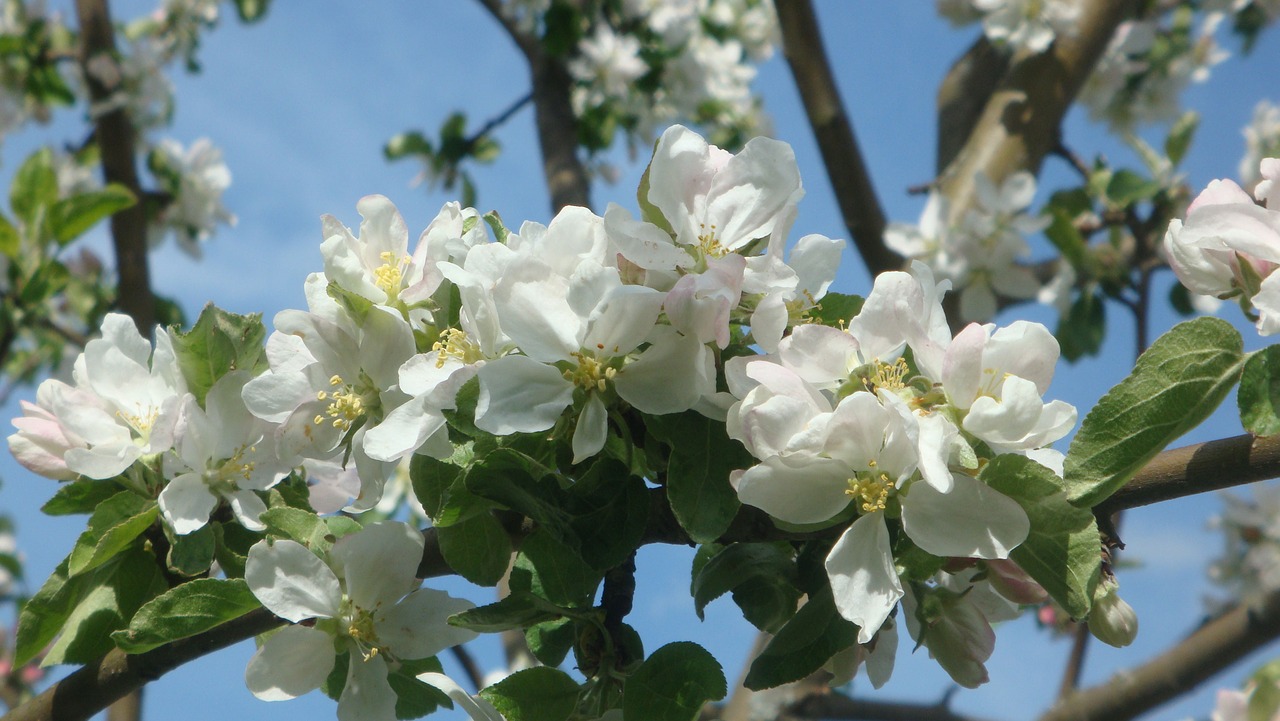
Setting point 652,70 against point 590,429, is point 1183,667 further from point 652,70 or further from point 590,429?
point 652,70

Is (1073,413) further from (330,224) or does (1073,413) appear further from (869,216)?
(869,216)

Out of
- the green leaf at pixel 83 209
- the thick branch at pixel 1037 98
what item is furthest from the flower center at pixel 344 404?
the thick branch at pixel 1037 98

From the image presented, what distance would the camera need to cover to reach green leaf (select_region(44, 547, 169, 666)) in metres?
1.01

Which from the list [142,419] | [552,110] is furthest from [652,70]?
A: [142,419]

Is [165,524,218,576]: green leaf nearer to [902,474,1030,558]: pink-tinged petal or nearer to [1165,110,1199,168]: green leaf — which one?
[902,474,1030,558]: pink-tinged petal

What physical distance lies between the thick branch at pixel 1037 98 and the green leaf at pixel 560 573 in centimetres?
224

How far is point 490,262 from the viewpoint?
0.79 metres

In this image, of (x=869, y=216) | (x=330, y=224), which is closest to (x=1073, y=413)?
(x=330, y=224)

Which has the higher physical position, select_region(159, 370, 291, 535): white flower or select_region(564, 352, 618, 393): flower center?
select_region(159, 370, 291, 535): white flower

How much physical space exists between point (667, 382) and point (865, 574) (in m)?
0.19

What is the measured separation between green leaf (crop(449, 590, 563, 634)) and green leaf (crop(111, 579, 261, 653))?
0.65ft

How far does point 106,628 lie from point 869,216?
88.6 inches

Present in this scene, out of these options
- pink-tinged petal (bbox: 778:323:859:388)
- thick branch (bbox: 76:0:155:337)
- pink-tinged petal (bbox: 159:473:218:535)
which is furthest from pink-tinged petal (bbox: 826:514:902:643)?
thick branch (bbox: 76:0:155:337)

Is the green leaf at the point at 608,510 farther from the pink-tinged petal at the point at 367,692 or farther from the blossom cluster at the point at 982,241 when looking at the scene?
the blossom cluster at the point at 982,241
